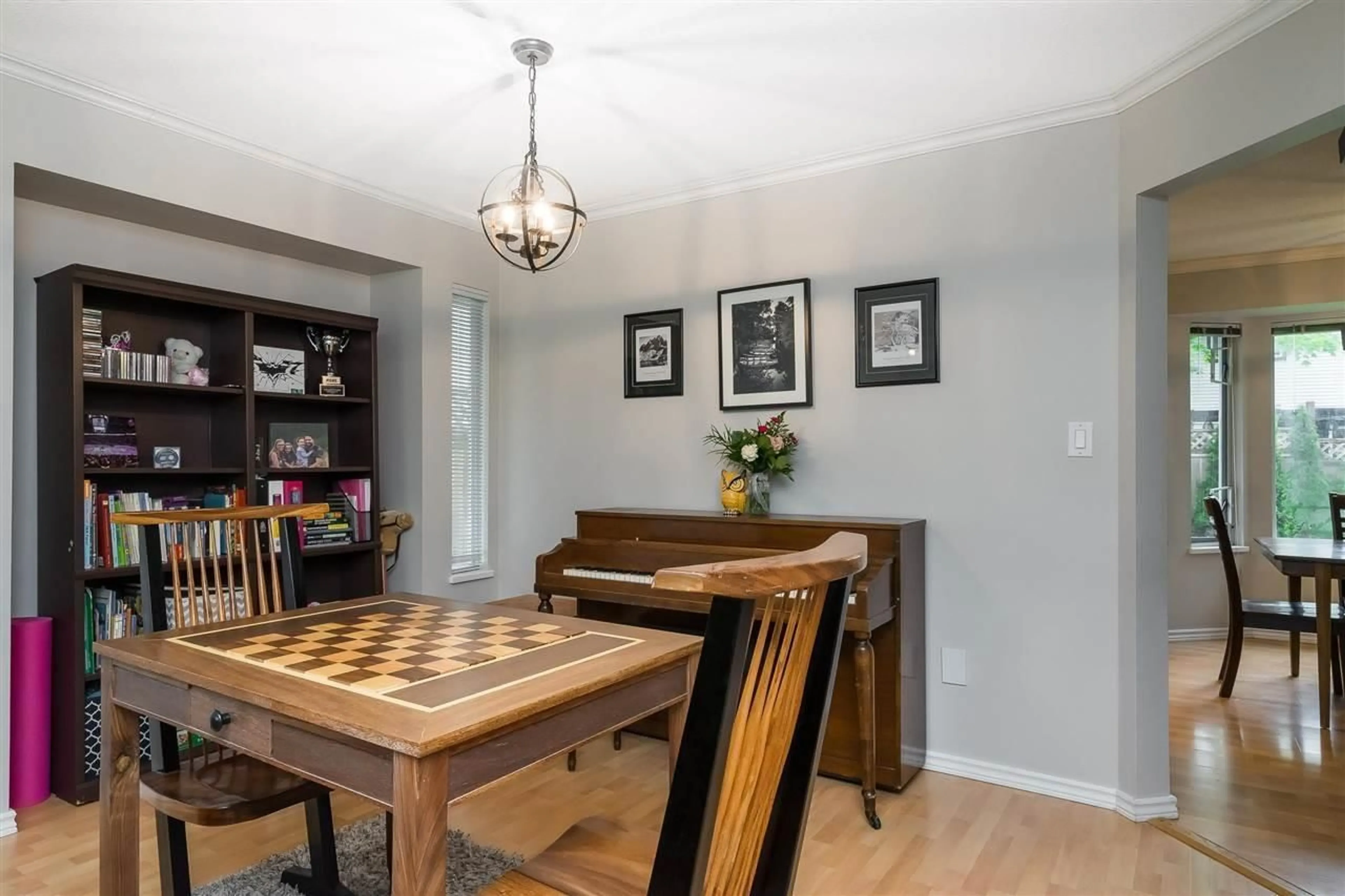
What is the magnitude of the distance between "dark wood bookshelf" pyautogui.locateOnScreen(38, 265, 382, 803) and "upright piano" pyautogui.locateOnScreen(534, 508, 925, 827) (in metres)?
1.28

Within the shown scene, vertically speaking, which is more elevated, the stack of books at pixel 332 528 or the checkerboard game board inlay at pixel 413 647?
the stack of books at pixel 332 528

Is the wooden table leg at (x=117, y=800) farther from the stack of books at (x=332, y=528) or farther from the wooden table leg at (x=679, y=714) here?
the stack of books at (x=332, y=528)

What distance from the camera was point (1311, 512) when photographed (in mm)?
5086

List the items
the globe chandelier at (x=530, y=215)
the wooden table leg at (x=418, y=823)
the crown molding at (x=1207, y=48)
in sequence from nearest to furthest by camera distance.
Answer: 1. the wooden table leg at (x=418, y=823)
2. the crown molding at (x=1207, y=48)
3. the globe chandelier at (x=530, y=215)

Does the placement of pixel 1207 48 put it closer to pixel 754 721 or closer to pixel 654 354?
pixel 654 354

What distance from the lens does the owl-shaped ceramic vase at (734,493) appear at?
3.29 meters

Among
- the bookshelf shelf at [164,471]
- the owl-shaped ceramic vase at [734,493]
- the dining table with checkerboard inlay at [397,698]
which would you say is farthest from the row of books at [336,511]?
the owl-shaped ceramic vase at [734,493]

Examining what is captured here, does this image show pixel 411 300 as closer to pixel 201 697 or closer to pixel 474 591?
pixel 474 591

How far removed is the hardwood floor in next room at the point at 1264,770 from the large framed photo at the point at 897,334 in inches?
70.0

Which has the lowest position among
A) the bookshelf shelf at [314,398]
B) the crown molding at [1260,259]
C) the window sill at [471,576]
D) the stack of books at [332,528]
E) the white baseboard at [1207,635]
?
the white baseboard at [1207,635]

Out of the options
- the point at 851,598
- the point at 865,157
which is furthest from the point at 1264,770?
the point at 865,157

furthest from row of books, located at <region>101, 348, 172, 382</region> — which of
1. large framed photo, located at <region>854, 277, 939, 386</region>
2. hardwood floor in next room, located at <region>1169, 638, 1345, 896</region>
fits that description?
hardwood floor in next room, located at <region>1169, 638, 1345, 896</region>

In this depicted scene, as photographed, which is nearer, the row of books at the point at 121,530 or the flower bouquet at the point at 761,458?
the row of books at the point at 121,530

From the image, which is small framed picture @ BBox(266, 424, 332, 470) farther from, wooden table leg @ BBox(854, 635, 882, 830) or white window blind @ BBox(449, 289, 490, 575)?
wooden table leg @ BBox(854, 635, 882, 830)
